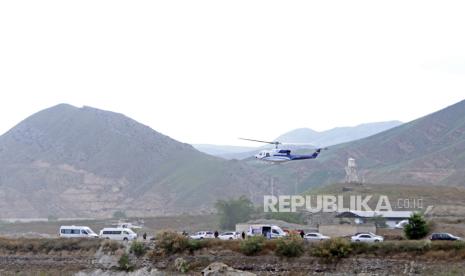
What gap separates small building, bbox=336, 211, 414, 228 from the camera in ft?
287

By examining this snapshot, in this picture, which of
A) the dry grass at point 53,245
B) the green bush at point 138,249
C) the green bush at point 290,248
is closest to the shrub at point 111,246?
the dry grass at point 53,245

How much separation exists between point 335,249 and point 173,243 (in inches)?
378

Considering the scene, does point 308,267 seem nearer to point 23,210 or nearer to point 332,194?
point 332,194

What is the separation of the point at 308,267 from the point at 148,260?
960 centimetres

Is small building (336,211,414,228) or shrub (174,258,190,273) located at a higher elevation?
small building (336,211,414,228)

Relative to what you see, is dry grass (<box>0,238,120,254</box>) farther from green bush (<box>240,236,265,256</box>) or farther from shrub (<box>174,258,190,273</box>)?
green bush (<box>240,236,265,256</box>)

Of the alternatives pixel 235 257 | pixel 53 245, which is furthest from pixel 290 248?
pixel 53 245

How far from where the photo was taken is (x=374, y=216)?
9000 cm

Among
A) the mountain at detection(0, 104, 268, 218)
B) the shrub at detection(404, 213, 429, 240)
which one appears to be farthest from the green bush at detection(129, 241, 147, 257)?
the mountain at detection(0, 104, 268, 218)

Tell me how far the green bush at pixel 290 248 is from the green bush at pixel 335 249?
3.24 ft

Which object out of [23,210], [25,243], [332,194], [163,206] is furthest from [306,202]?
[23,210]

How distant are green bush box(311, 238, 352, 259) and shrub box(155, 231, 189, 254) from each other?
7.91 metres

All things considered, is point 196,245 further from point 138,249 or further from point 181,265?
point 138,249

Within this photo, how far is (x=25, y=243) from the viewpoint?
55.8 m
